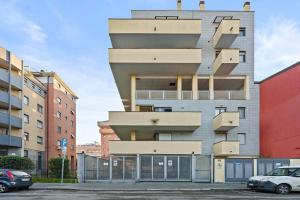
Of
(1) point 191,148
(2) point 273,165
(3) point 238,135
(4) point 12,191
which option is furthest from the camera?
(3) point 238,135

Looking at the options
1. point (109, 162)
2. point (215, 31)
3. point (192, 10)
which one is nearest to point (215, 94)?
point (215, 31)

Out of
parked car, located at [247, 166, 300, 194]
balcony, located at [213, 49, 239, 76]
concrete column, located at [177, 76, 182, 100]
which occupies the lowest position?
parked car, located at [247, 166, 300, 194]

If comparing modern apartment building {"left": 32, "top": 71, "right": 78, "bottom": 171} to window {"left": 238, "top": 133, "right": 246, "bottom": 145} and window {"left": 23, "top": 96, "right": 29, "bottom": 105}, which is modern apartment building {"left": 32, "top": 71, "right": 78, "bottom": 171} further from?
window {"left": 238, "top": 133, "right": 246, "bottom": 145}

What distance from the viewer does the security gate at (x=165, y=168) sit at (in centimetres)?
2691

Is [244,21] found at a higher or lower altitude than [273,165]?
higher

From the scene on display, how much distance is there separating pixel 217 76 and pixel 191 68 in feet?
9.41

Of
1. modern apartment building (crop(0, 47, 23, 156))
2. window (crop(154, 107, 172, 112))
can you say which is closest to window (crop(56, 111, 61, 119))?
modern apartment building (crop(0, 47, 23, 156))

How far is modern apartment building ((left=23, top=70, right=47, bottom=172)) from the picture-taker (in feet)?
162

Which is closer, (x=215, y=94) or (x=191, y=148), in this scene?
(x=191, y=148)

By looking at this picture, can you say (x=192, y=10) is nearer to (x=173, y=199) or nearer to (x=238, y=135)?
(x=238, y=135)

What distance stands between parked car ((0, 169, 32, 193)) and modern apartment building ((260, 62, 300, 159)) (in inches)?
751

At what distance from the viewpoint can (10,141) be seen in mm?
43844

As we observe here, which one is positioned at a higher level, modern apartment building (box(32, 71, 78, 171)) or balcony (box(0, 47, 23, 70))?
balcony (box(0, 47, 23, 70))

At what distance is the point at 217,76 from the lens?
1272 inches
